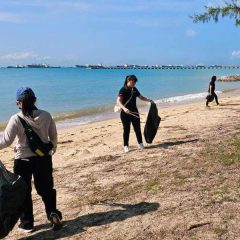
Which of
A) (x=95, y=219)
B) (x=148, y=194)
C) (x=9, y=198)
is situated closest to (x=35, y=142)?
(x=9, y=198)

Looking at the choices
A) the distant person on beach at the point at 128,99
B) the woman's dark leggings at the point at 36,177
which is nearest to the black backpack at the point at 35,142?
the woman's dark leggings at the point at 36,177

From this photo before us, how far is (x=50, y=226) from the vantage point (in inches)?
238

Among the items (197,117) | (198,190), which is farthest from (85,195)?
(197,117)

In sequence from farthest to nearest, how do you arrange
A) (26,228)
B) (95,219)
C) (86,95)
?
(86,95), (95,219), (26,228)

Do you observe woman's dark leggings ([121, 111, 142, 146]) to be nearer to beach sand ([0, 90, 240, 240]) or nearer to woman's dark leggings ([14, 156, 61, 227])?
beach sand ([0, 90, 240, 240])

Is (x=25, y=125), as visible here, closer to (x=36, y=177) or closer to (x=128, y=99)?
(x=36, y=177)

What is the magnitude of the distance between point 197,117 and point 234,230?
440 inches

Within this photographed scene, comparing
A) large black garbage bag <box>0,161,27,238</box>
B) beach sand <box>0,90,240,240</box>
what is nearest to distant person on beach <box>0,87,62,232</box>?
beach sand <box>0,90,240,240</box>

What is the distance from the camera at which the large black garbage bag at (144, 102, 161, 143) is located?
1103cm

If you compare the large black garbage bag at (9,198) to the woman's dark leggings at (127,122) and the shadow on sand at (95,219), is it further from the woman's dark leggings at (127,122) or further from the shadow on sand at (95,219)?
the woman's dark leggings at (127,122)

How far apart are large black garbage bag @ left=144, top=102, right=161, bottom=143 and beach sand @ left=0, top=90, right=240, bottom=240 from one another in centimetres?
21

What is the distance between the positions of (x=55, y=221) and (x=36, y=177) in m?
0.59

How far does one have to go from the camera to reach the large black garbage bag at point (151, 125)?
11031 mm

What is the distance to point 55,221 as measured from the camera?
5836mm
